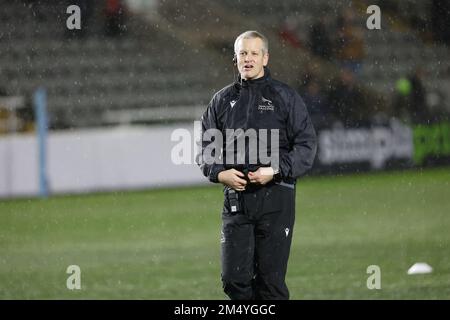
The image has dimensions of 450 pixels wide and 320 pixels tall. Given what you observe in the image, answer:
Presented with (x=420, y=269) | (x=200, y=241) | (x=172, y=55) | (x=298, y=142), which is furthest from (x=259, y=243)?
(x=172, y=55)

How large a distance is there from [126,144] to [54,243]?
5104 mm

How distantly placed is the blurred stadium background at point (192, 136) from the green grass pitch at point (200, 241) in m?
0.03

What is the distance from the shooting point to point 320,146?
658 inches

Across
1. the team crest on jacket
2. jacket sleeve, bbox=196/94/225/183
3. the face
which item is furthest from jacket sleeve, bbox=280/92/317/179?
jacket sleeve, bbox=196/94/225/183

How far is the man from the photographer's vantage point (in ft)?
19.3

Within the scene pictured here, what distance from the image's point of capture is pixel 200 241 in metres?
11.0

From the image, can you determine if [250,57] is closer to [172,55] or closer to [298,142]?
[298,142]

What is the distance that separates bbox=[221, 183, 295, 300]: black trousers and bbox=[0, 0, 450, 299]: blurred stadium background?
159 cm

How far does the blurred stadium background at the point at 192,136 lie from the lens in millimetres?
9133

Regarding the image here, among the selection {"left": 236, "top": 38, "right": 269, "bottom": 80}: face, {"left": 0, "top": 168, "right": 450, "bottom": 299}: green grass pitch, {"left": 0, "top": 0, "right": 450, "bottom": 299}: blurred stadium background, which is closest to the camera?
{"left": 236, "top": 38, "right": 269, "bottom": 80}: face

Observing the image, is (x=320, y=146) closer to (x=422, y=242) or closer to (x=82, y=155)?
(x=82, y=155)

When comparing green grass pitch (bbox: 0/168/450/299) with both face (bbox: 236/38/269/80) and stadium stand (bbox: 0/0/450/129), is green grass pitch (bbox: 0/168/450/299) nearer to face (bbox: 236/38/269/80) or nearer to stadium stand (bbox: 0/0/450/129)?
face (bbox: 236/38/269/80)
